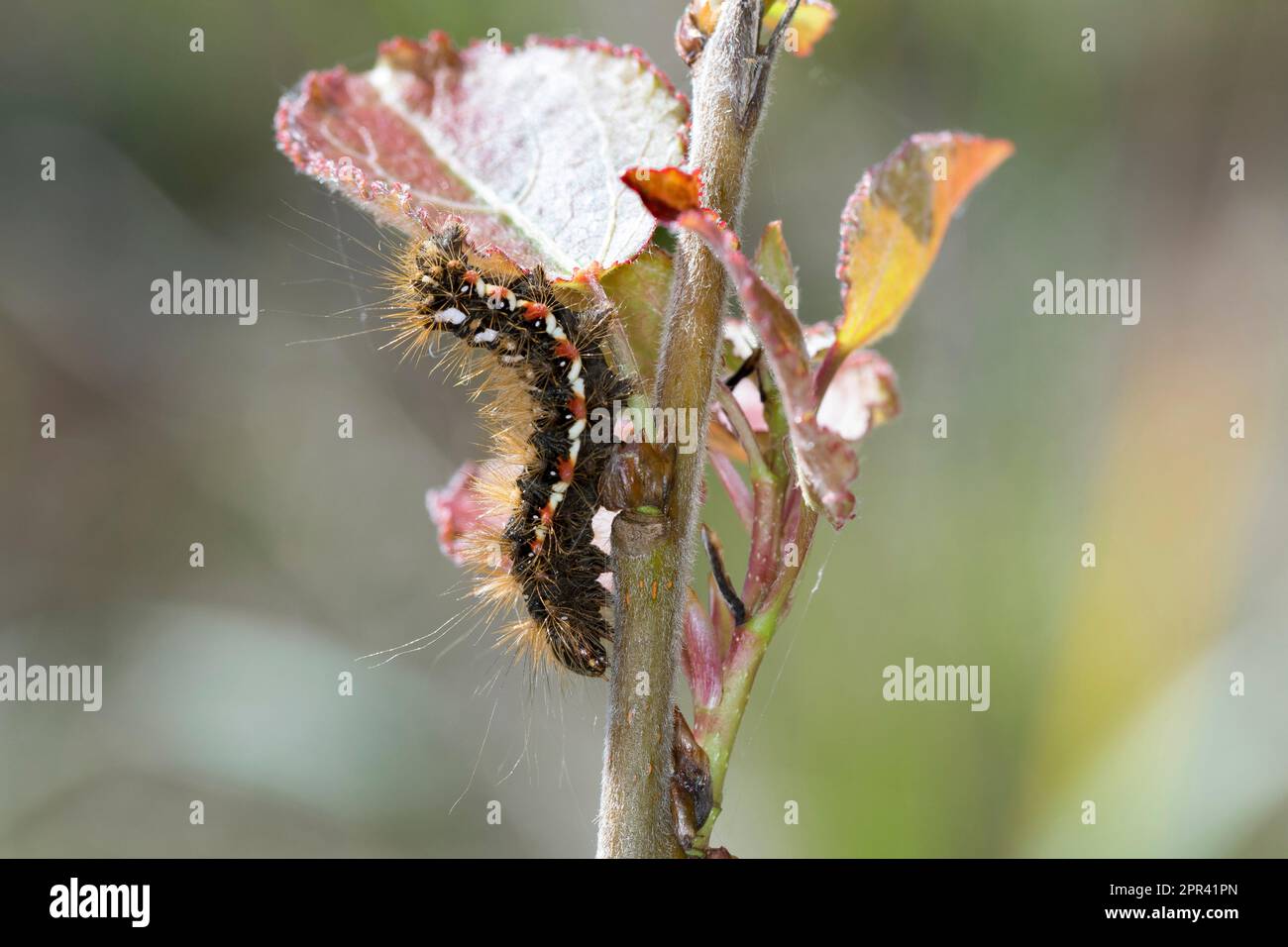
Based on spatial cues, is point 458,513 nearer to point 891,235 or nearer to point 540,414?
point 540,414

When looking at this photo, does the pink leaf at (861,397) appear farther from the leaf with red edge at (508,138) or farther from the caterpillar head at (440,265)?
the caterpillar head at (440,265)

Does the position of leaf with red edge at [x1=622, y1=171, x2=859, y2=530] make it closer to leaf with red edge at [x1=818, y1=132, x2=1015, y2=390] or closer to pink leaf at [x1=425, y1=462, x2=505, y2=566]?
leaf with red edge at [x1=818, y1=132, x2=1015, y2=390]

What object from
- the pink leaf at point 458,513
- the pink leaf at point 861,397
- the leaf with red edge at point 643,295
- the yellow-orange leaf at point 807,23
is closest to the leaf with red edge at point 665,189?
the leaf with red edge at point 643,295

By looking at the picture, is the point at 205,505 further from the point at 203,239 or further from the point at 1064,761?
the point at 1064,761

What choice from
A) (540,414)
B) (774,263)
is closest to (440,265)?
(540,414)

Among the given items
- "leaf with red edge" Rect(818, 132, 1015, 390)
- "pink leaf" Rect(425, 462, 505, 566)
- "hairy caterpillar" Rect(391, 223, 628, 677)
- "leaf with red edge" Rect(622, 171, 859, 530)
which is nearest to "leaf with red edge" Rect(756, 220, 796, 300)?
"leaf with red edge" Rect(818, 132, 1015, 390)

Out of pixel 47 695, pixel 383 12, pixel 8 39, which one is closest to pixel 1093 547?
pixel 383 12
